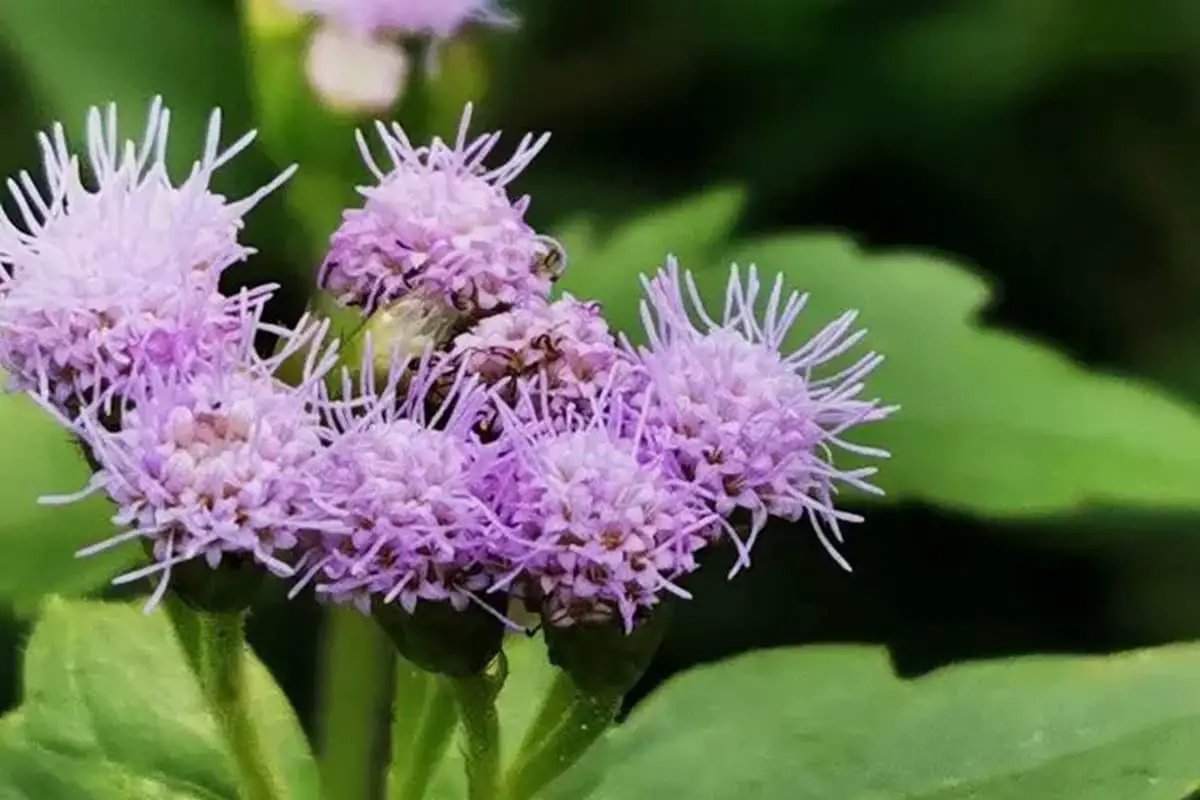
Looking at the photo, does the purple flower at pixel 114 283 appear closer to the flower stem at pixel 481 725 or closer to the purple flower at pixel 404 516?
the purple flower at pixel 404 516

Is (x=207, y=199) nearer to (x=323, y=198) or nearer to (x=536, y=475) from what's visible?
(x=536, y=475)

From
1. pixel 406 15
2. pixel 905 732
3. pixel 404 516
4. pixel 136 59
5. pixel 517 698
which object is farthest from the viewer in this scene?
pixel 136 59

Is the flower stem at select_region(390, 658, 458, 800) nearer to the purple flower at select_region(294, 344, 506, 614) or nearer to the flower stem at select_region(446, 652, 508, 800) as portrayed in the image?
the flower stem at select_region(446, 652, 508, 800)

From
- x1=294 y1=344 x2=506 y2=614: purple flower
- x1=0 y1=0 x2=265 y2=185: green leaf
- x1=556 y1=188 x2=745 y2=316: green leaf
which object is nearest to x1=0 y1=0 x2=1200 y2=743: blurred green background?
x1=0 y1=0 x2=265 y2=185: green leaf

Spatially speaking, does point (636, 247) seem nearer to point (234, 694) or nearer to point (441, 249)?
point (441, 249)

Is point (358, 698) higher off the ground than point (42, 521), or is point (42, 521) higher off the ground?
point (42, 521)

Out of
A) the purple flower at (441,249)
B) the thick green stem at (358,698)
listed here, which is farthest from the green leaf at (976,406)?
the purple flower at (441,249)

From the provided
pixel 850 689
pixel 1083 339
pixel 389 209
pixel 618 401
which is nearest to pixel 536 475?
pixel 618 401

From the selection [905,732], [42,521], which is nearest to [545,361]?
[905,732]
